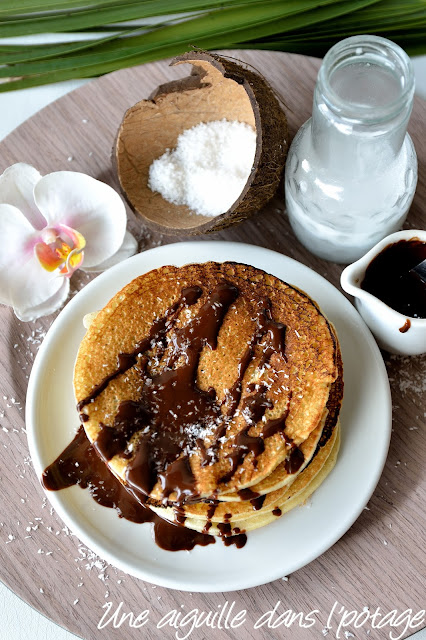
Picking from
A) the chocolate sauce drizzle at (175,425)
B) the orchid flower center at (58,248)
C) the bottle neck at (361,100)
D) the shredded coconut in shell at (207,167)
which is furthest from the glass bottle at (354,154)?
the orchid flower center at (58,248)

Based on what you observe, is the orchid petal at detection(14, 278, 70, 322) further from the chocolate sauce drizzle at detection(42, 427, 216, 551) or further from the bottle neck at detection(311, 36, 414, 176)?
the bottle neck at detection(311, 36, 414, 176)

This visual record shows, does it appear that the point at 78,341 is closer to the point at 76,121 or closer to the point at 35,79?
the point at 76,121

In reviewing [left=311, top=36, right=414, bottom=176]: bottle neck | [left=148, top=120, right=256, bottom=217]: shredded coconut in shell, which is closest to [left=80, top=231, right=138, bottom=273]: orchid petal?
[left=148, top=120, right=256, bottom=217]: shredded coconut in shell

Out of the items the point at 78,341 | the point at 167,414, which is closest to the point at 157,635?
the point at 167,414

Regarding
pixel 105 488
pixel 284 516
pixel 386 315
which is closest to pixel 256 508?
pixel 284 516

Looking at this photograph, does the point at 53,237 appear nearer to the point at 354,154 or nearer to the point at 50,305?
the point at 50,305

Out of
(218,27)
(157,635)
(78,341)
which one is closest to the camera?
(157,635)

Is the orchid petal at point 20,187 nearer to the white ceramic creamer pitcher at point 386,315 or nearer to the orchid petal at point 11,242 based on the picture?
the orchid petal at point 11,242
